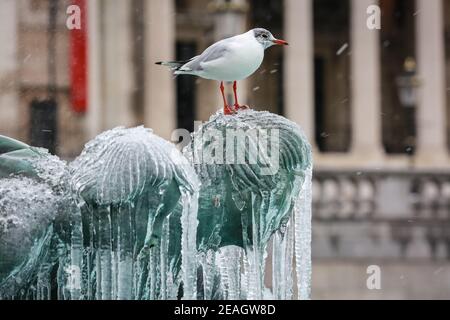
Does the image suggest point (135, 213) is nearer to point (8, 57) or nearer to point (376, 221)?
point (376, 221)

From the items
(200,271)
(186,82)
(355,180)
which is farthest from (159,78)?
(200,271)

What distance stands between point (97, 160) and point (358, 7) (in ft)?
125

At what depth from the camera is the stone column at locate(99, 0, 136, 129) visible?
46.9m

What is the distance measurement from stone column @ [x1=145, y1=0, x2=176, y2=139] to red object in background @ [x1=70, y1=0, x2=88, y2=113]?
2712 mm

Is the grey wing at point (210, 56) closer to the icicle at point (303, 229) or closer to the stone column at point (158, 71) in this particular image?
the icicle at point (303, 229)

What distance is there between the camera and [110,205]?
31.7 feet

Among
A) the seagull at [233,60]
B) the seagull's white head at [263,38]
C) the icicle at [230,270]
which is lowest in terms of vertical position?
the icicle at [230,270]

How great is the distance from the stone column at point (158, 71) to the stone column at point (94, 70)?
1.36m

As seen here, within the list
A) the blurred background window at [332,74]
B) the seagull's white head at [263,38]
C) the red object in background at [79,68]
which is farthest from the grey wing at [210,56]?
the blurred background window at [332,74]

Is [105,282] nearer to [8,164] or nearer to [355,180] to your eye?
[8,164]

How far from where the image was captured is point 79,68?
4444cm

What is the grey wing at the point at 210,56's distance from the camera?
1020 cm

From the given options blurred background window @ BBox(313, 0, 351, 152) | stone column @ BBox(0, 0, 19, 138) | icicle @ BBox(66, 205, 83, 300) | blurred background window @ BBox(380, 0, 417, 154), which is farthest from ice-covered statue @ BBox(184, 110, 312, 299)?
blurred background window @ BBox(313, 0, 351, 152)

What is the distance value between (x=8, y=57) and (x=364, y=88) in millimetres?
10253
